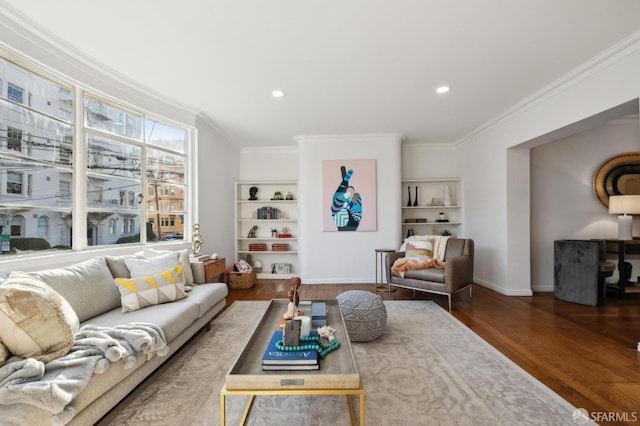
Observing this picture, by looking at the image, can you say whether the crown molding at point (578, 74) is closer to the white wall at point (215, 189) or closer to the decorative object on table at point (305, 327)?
the decorative object on table at point (305, 327)

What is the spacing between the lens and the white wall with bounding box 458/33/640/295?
2.48 m

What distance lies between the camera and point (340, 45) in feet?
7.77

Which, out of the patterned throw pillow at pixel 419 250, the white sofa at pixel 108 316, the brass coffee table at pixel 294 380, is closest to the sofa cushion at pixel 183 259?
the white sofa at pixel 108 316

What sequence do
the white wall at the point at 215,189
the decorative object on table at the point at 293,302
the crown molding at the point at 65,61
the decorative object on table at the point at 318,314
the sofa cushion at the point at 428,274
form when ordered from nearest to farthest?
the decorative object on table at the point at 293,302, the decorative object on table at the point at 318,314, the crown molding at the point at 65,61, the sofa cushion at the point at 428,274, the white wall at the point at 215,189

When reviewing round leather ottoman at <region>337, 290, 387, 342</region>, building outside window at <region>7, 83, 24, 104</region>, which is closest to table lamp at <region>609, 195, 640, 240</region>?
round leather ottoman at <region>337, 290, 387, 342</region>

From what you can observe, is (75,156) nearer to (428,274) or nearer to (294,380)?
(294,380)

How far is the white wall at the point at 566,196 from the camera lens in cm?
423

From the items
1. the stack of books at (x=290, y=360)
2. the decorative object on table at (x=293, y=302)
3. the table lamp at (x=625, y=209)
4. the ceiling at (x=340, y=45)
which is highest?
the ceiling at (x=340, y=45)

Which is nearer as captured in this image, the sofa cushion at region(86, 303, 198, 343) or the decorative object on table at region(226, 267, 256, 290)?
the sofa cushion at region(86, 303, 198, 343)

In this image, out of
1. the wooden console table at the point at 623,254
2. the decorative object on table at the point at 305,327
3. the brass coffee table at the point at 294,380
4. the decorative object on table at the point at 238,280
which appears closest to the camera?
the brass coffee table at the point at 294,380

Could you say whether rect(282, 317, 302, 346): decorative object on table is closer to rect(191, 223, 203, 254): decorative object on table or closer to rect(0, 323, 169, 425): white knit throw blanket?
rect(0, 323, 169, 425): white knit throw blanket

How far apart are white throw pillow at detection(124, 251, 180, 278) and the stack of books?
1.62 meters

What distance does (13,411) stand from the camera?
109 centimetres

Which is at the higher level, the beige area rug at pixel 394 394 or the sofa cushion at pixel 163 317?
the sofa cushion at pixel 163 317
